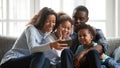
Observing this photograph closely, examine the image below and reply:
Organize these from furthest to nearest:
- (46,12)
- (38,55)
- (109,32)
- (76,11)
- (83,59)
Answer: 1. (109,32)
2. (76,11)
3. (46,12)
4. (83,59)
5. (38,55)

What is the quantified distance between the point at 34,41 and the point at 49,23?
8.6 inches

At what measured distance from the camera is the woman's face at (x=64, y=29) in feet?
7.31

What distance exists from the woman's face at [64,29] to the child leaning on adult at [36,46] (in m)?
0.07

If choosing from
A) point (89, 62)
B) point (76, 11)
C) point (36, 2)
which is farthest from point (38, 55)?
point (36, 2)

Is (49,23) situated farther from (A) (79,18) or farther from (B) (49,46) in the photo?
(A) (79,18)

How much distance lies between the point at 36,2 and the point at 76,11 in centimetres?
87

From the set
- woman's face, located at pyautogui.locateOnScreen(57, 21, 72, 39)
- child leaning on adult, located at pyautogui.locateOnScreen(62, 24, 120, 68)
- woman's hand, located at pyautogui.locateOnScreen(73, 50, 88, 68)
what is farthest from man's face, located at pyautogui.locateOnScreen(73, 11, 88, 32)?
woman's hand, located at pyautogui.locateOnScreen(73, 50, 88, 68)

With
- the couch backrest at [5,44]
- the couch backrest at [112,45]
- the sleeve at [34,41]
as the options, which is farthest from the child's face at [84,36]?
the couch backrest at [5,44]

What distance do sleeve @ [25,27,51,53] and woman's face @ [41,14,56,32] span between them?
0.25 feet

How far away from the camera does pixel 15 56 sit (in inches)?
85.0

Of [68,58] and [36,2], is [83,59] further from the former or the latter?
[36,2]

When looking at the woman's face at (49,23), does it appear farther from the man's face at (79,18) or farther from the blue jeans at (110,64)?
the blue jeans at (110,64)

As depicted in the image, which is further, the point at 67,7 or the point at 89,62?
the point at 67,7

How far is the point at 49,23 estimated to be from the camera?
2215 mm
